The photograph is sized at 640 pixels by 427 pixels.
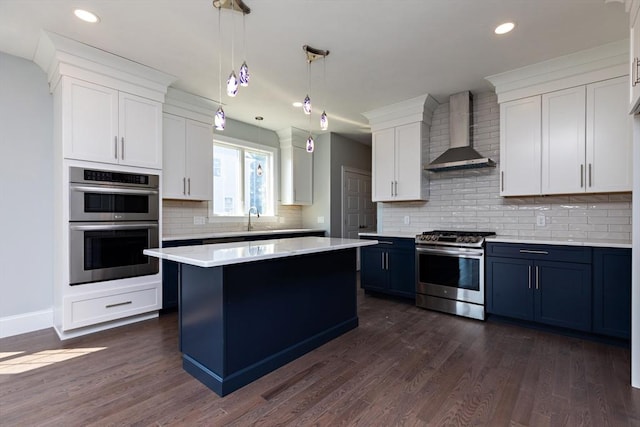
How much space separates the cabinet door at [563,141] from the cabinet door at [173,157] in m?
4.23

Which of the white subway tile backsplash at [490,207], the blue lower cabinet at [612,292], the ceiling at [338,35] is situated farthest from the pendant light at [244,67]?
Result: the blue lower cabinet at [612,292]

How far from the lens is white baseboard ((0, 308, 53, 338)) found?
115 inches

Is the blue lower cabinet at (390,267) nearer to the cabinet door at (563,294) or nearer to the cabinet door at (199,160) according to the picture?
the cabinet door at (563,294)

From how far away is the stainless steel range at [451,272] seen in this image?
3389 mm

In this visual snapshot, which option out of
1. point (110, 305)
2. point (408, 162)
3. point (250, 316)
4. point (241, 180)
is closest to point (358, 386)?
point (250, 316)

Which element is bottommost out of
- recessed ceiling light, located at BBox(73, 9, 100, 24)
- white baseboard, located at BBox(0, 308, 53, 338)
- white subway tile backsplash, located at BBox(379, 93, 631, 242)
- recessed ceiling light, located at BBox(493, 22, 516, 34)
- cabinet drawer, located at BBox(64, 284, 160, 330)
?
white baseboard, located at BBox(0, 308, 53, 338)

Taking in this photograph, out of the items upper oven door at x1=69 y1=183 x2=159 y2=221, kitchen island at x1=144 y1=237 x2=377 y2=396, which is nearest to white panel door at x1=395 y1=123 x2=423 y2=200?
kitchen island at x1=144 y1=237 x2=377 y2=396

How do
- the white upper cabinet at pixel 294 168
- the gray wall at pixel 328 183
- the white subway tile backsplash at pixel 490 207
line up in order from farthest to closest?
the gray wall at pixel 328 183, the white upper cabinet at pixel 294 168, the white subway tile backsplash at pixel 490 207

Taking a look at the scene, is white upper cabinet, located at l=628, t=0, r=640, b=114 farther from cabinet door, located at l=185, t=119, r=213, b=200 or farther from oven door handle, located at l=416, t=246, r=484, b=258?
cabinet door, located at l=185, t=119, r=213, b=200

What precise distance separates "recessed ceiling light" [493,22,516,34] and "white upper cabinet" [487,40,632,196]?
2.92 ft

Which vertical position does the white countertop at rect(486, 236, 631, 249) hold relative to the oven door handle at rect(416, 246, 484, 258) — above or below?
above

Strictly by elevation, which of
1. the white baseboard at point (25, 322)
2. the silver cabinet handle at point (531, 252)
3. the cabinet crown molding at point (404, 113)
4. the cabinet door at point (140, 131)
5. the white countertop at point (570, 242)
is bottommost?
the white baseboard at point (25, 322)

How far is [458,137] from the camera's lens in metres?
4.00

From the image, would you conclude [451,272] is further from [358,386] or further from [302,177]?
[302,177]
